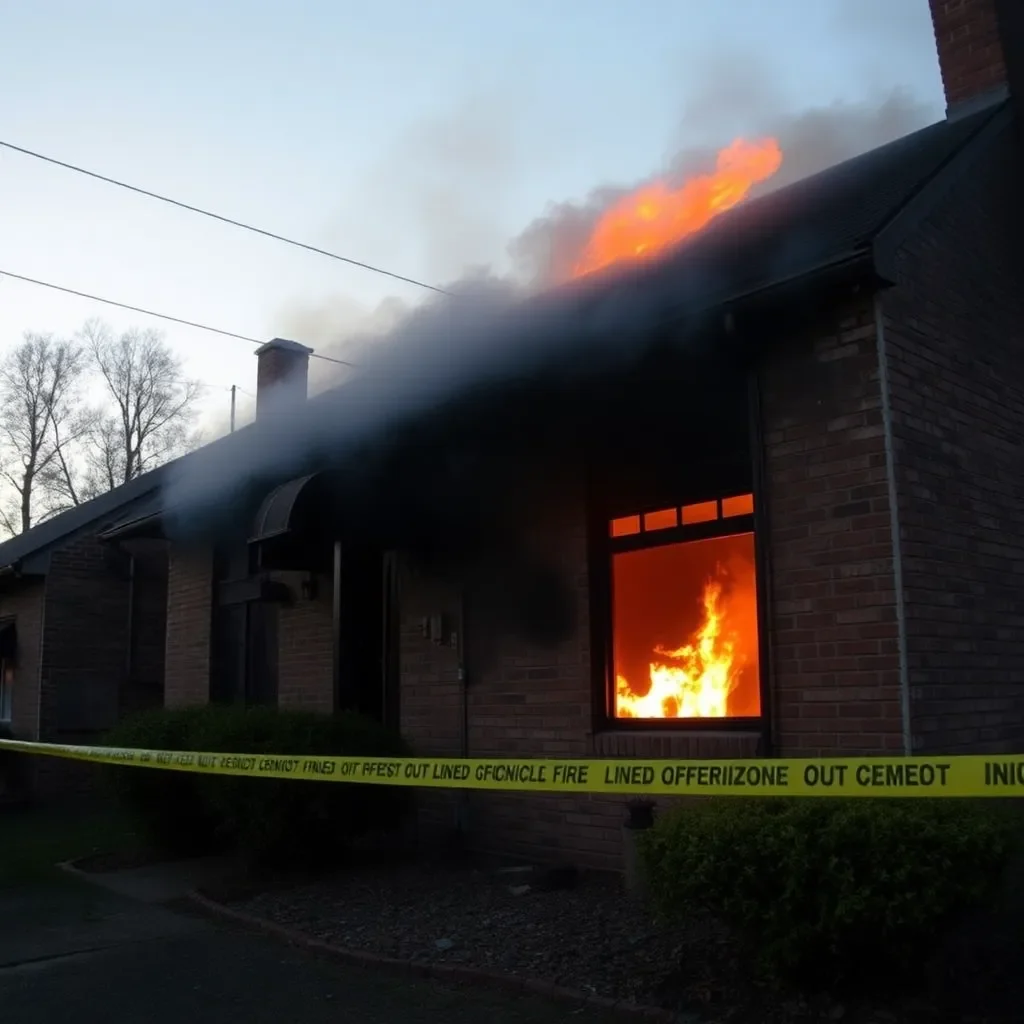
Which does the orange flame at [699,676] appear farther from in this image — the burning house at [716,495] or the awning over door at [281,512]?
the awning over door at [281,512]

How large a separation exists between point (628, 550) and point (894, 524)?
207 centimetres

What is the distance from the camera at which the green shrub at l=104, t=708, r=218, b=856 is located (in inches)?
347

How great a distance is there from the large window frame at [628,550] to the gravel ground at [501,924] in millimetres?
1032

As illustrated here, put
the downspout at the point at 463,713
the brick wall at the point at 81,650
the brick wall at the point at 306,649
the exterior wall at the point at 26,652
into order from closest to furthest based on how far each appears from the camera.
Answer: the downspout at the point at 463,713
the brick wall at the point at 306,649
the brick wall at the point at 81,650
the exterior wall at the point at 26,652

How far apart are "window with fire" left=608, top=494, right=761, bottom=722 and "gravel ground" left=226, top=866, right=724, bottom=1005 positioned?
1250 mm

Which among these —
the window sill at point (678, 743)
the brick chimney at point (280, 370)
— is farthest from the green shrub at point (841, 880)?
the brick chimney at point (280, 370)

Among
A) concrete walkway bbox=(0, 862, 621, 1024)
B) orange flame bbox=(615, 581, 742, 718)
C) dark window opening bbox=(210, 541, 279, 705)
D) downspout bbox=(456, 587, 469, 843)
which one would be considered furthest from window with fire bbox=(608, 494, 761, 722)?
dark window opening bbox=(210, 541, 279, 705)

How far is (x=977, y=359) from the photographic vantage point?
6957 mm

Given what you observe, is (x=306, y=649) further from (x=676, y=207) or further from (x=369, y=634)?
(x=676, y=207)

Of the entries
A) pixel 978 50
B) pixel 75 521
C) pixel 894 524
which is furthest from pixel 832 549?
pixel 75 521

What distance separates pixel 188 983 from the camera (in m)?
5.44

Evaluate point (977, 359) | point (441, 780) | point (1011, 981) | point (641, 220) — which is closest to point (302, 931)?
point (441, 780)

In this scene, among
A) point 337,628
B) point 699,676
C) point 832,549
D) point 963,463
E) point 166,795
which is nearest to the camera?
point 832,549

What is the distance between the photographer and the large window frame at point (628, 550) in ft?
22.2
